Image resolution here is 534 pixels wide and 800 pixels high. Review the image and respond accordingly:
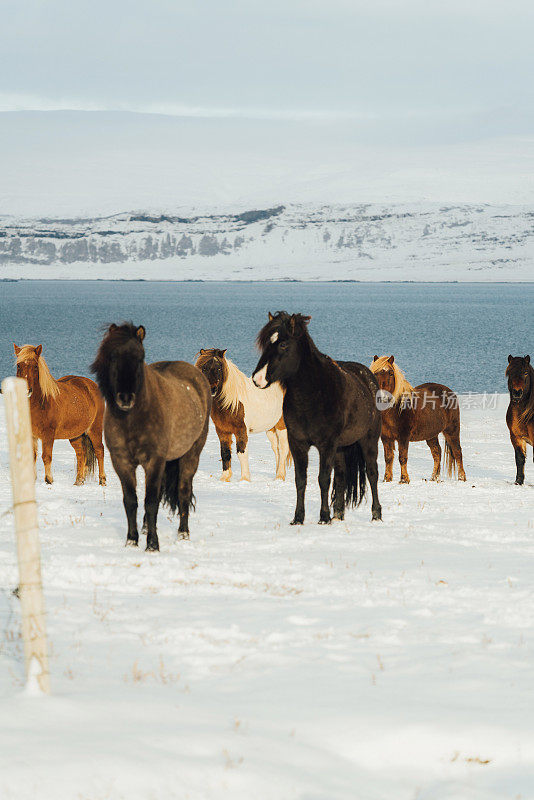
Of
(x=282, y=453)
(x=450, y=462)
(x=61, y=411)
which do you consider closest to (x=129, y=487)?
(x=61, y=411)

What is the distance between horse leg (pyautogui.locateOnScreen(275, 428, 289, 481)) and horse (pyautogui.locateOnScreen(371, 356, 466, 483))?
6.54ft

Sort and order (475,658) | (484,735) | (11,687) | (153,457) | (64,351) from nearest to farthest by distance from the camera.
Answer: (484,735) < (11,687) < (475,658) < (153,457) < (64,351)

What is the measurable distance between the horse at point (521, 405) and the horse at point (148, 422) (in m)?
7.68

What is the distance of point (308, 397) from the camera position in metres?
10.5

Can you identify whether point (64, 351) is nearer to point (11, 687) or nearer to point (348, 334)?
point (348, 334)

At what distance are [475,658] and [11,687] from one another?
323cm

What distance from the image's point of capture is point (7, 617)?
257 inches

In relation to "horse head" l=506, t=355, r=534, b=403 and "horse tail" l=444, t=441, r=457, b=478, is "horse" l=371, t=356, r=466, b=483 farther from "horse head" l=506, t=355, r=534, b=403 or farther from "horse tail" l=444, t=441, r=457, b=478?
"horse head" l=506, t=355, r=534, b=403

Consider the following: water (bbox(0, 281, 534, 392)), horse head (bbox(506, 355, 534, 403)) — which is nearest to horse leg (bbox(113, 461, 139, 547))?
horse head (bbox(506, 355, 534, 403))

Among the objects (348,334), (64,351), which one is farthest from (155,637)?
(348,334)

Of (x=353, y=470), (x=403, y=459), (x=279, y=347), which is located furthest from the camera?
(x=403, y=459)

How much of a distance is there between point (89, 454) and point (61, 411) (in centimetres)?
127

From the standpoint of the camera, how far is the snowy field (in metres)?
4.28

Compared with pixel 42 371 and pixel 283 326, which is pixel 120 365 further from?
pixel 42 371
